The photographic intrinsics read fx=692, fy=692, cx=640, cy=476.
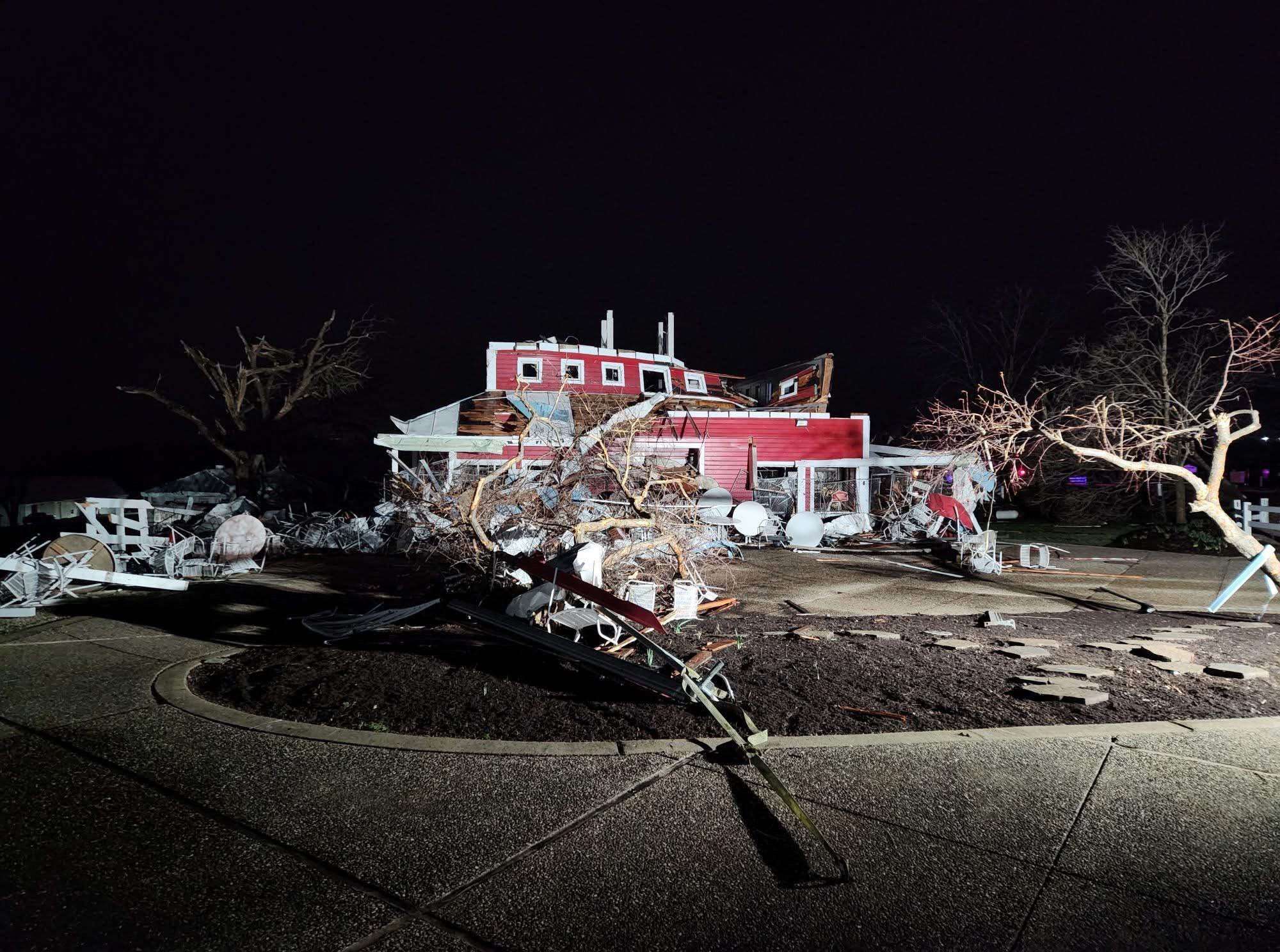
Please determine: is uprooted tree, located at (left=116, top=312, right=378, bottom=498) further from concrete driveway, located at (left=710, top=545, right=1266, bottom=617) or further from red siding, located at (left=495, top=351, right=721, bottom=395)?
concrete driveway, located at (left=710, top=545, right=1266, bottom=617)

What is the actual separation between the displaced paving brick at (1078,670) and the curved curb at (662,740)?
91cm

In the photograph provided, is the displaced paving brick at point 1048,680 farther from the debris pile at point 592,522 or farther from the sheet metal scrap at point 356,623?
the sheet metal scrap at point 356,623

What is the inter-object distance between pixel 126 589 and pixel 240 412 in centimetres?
1448

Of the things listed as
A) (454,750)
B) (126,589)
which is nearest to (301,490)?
(126,589)

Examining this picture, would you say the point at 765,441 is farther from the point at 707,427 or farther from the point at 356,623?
the point at 356,623

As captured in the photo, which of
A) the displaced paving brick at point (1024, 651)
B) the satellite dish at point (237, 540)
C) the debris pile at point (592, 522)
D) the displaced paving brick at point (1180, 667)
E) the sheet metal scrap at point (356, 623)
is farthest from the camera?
the satellite dish at point (237, 540)

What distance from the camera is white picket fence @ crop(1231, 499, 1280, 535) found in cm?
1338

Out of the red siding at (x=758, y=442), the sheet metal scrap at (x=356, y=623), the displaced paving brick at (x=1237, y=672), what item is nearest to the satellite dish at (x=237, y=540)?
the sheet metal scrap at (x=356, y=623)

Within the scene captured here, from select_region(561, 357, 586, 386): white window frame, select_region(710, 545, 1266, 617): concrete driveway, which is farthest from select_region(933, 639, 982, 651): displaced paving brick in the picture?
select_region(561, 357, 586, 386): white window frame

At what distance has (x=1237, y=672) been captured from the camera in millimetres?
5223

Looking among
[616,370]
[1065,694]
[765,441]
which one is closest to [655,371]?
[616,370]

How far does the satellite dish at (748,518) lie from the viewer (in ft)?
47.8

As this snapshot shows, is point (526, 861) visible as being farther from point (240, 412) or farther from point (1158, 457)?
point (240, 412)

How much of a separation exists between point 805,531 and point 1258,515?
10464 mm
